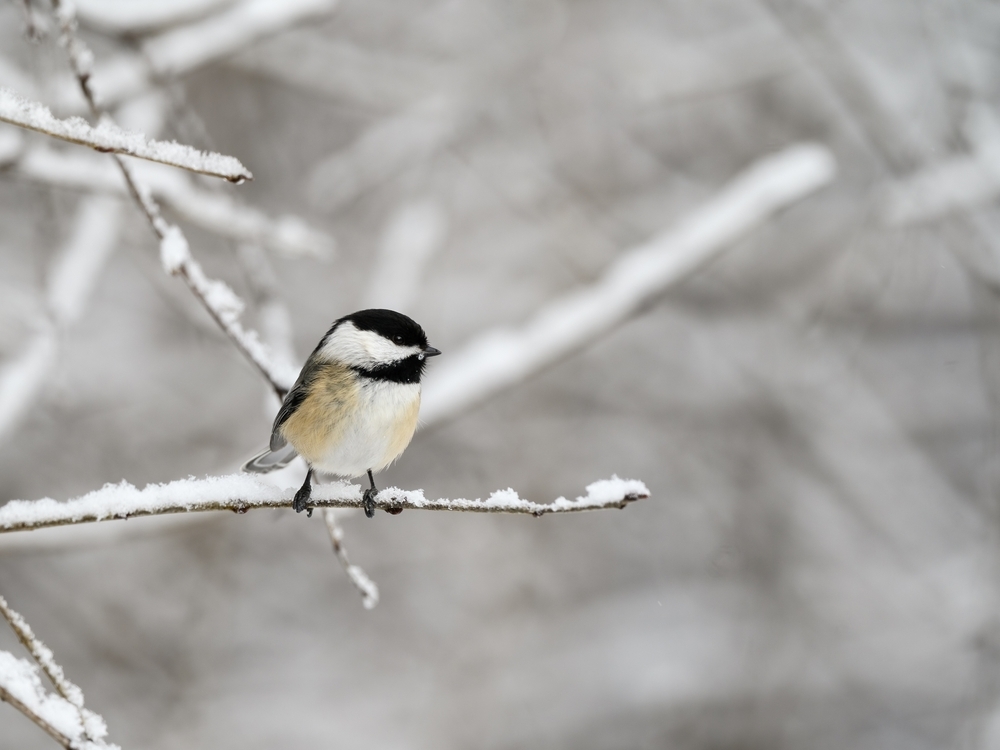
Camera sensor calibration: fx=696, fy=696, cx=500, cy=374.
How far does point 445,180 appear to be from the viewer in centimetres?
444

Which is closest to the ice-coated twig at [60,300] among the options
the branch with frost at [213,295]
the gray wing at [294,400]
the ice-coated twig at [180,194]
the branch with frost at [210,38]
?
the ice-coated twig at [180,194]

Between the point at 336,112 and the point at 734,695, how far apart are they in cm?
441

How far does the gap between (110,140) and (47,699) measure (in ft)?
2.03

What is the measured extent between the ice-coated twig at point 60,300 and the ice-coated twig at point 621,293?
34.9 inches

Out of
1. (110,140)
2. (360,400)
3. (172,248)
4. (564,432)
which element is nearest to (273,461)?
(360,400)

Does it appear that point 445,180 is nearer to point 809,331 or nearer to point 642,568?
point 809,331

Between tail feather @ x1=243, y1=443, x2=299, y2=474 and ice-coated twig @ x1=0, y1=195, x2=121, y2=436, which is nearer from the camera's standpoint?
ice-coated twig @ x1=0, y1=195, x2=121, y2=436

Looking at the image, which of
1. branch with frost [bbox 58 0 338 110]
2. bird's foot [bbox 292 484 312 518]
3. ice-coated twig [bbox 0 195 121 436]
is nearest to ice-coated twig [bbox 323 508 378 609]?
bird's foot [bbox 292 484 312 518]

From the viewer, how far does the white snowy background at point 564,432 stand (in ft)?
12.3

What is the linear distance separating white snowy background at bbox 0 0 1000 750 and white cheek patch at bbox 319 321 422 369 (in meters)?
1.49

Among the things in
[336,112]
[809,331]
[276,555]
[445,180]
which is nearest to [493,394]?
[809,331]

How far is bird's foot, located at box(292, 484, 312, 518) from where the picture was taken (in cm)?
120

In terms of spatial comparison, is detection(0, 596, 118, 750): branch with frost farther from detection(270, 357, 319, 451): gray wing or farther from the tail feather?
the tail feather

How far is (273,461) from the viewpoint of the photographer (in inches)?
75.1
